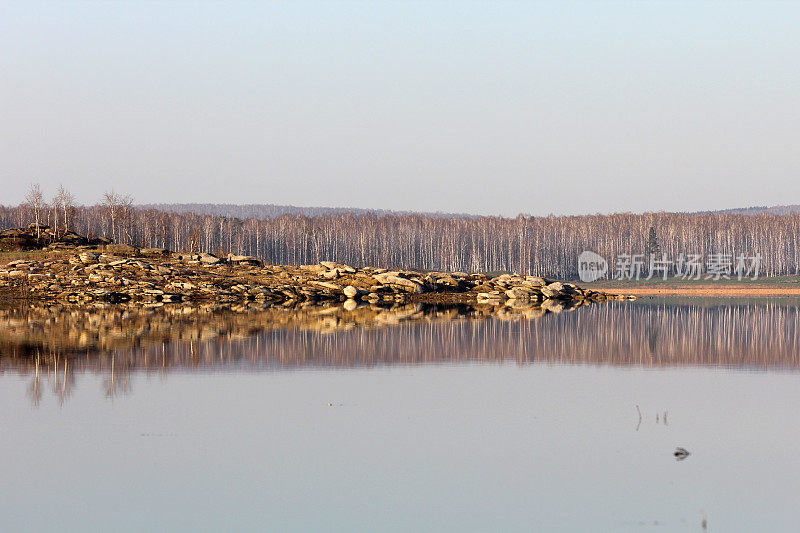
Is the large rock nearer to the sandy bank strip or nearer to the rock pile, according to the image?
the rock pile

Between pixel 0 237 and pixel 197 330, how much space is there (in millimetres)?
59098

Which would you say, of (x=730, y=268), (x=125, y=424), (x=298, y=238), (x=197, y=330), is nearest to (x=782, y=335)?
(x=197, y=330)

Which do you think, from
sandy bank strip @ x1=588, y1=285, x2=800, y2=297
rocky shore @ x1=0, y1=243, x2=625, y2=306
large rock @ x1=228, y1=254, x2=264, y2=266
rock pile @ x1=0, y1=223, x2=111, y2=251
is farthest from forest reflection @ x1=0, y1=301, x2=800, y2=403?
sandy bank strip @ x1=588, y1=285, x2=800, y2=297

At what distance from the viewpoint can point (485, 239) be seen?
155 meters

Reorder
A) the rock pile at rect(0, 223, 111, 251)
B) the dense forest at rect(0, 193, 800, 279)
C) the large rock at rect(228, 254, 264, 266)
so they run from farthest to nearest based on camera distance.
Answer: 1. the dense forest at rect(0, 193, 800, 279)
2. the rock pile at rect(0, 223, 111, 251)
3. the large rock at rect(228, 254, 264, 266)

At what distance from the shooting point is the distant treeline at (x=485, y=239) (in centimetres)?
15750

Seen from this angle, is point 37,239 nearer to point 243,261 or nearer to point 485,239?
point 243,261

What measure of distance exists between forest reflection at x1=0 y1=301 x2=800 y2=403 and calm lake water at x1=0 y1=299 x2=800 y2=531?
0.24 meters

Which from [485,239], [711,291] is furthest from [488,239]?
[711,291]

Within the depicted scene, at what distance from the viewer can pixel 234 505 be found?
10836mm

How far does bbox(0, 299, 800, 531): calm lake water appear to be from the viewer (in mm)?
10641

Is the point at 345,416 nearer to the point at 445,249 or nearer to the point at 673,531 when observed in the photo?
the point at 673,531

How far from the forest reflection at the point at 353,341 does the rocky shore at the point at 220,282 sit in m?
17.7

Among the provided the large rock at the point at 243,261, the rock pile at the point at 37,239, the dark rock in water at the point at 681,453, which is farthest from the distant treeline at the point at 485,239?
the dark rock in water at the point at 681,453
